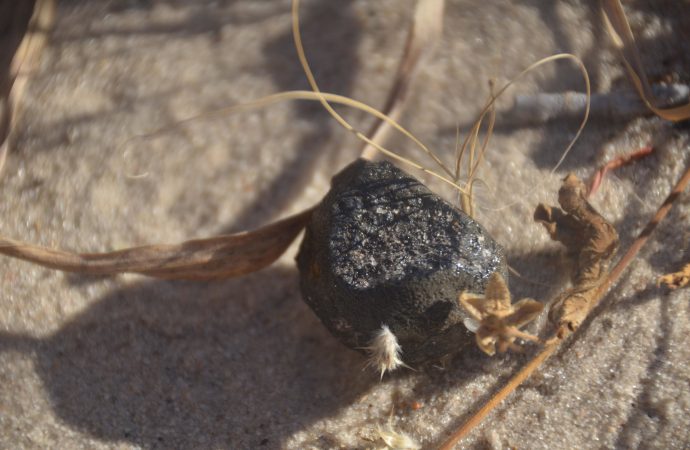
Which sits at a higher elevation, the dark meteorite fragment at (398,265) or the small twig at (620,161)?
the small twig at (620,161)

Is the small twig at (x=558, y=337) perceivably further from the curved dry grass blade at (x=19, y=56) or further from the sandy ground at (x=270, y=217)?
the curved dry grass blade at (x=19, y=56)

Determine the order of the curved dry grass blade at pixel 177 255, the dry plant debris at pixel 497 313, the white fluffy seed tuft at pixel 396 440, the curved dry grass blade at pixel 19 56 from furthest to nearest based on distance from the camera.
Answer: the curved dry grass blade at pixel 19 56 → the curved dry grass blade at pixel 177 255 → the white fluffy seed tuft at pixel 396 440 → the dry plant debris at pixel 497 313

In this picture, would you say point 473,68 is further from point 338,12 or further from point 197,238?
point 197,238

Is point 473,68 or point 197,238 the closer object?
point 197,238

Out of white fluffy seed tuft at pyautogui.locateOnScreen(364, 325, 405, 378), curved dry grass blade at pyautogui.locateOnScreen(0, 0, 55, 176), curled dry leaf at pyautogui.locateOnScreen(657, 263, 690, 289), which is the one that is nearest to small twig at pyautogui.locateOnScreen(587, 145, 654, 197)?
curled dry leaf at pyautogui.locateOnScreen(657, 263, 690, 289)

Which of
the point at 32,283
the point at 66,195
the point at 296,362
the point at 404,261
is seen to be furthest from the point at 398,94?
the point at 32,283

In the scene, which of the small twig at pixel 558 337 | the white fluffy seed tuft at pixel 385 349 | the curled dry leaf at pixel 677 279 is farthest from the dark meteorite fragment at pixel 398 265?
the curled dry leaf at pixel 677 279
